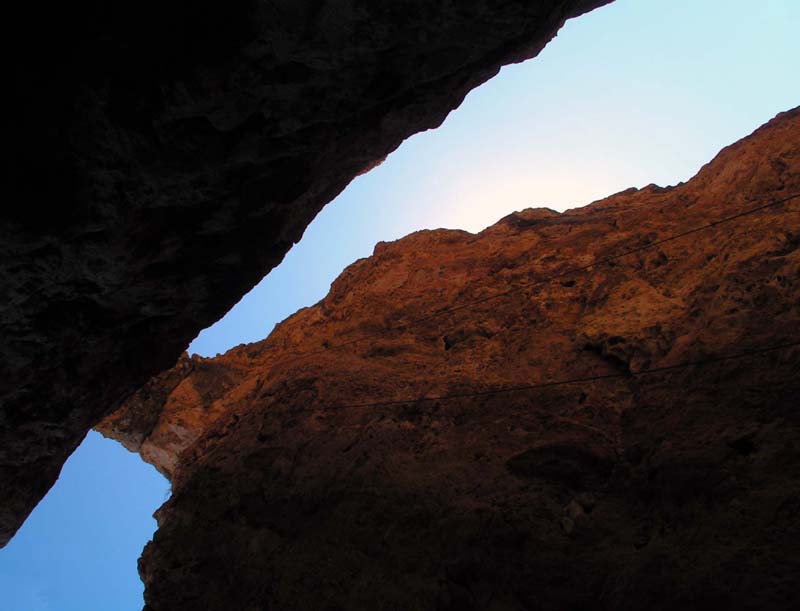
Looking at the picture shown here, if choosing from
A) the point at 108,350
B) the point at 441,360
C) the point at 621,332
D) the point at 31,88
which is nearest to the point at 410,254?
the point at 441,360

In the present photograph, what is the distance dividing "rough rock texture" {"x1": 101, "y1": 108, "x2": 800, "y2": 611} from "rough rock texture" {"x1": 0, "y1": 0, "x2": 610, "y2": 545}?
3125mm

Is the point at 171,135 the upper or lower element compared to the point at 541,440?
upper

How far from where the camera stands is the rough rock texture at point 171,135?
500 cm

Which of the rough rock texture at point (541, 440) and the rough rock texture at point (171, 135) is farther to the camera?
the rough rock texture at point (541, 440)

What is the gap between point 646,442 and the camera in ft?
21.6

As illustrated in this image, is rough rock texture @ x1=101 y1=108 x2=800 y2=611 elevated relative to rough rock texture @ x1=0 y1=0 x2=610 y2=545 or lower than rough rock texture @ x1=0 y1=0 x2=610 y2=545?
lower

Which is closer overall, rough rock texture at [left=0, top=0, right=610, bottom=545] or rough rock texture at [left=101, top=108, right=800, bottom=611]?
rough rock texture at [left=0, top=0, right=610, bottom=545]

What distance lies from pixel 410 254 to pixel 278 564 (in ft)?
28.8

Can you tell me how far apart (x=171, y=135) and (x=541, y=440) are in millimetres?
5945

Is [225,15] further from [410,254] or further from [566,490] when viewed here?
[410,254]

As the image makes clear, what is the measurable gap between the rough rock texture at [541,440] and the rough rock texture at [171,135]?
3.13 m

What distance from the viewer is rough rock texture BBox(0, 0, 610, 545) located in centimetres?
500

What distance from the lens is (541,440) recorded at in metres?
7.29

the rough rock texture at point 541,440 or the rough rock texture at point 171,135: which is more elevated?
the rough rock texture at point 171,135
